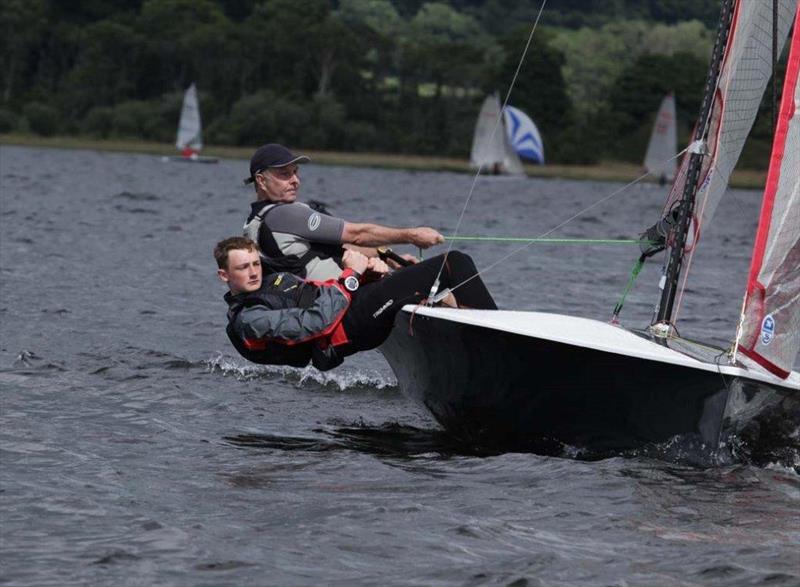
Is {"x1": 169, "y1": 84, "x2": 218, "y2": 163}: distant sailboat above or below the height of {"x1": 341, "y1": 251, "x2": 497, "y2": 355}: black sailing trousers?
below

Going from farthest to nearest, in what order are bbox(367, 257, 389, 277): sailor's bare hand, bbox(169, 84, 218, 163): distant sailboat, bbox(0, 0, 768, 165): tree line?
bbox(0, 0, 768, 165): tree line < bbox(169, 84, 218, 163): distant sailboat < bbox(367, 257, 389, 277): sailor's bare hand

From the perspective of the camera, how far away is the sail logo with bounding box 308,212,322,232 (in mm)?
8469

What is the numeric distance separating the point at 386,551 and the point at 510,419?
2.01 metres

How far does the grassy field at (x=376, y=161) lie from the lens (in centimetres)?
8719

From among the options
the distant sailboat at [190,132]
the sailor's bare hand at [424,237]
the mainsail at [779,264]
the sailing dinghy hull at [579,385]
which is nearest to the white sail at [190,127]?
the distant sailboat at [190,132]

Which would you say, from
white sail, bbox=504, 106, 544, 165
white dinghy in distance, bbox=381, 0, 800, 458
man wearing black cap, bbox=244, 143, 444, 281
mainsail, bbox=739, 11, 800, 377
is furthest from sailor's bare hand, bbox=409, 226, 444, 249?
white sail, bbox=504, 106, 544, 165

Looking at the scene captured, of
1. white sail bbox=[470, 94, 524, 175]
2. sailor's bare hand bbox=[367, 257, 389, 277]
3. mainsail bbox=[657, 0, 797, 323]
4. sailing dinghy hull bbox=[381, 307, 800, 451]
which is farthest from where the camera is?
white sail bbox=[470, 94, 524, 175]

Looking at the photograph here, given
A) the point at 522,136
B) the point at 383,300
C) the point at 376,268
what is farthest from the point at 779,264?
the point at 522,136

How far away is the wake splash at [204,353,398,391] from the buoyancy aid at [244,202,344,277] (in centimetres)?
199

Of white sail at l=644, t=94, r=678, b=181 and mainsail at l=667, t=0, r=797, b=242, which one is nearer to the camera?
mainsail at l=667, t=0, r=797, b=242

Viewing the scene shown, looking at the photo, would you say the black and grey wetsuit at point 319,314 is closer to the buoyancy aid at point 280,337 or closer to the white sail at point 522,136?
the buoyancy aid at point 280,337

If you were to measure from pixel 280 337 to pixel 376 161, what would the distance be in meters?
84.4

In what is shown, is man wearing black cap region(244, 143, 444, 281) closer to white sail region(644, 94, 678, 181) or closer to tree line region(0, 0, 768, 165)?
white sail region(644, 94, 678, 181)

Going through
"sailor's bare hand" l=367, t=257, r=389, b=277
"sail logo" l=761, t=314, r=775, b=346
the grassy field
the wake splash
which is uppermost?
"sail logo" l=761, t=314, r=775, b=346
